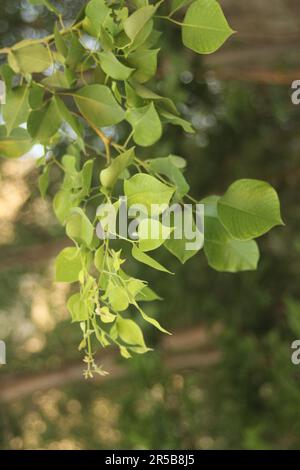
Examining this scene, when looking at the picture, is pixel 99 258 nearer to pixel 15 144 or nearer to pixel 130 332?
pixel 130 332

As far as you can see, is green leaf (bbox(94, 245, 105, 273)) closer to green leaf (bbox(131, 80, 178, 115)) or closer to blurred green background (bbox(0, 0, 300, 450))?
green leaf (bbox(131, 80, 178, 115))

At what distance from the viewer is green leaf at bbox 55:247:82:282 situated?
504 mm

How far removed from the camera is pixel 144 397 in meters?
1.37

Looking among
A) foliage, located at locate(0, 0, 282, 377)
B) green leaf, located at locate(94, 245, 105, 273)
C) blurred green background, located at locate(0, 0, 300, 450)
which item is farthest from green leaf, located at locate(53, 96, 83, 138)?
blurred green background, located at locate(0, 0, 300, 450)

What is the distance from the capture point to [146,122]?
1.70 ft

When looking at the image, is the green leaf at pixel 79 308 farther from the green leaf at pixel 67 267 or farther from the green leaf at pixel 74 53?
the green leaf at pixel 74 53

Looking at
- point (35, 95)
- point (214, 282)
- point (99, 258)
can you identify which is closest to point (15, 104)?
point (35, 95)

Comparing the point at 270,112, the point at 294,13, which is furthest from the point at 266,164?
the point at 294,13

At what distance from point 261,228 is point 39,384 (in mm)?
1576

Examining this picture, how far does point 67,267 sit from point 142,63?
0.13 m

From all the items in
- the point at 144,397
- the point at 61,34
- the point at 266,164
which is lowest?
the point at 144,397

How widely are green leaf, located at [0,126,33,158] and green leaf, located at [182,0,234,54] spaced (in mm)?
172

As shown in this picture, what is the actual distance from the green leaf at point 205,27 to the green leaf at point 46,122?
100 millimetres
